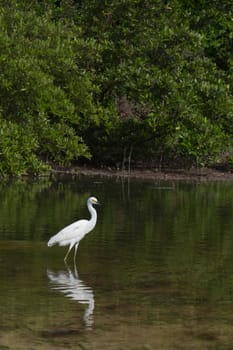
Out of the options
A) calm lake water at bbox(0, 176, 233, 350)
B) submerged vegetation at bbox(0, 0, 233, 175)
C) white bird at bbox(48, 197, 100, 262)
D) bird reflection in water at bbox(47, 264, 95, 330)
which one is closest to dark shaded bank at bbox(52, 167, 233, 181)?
submerged vegetation at bbox(0, 0, 233, 175)

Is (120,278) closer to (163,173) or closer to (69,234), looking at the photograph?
(69,234)

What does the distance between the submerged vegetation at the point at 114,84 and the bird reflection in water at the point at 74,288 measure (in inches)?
677

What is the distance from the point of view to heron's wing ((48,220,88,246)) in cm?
1695

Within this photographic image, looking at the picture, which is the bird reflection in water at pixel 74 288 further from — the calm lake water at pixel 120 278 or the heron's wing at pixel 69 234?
the heron's wing at pixel 69 234

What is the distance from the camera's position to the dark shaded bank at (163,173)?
37.5 meters

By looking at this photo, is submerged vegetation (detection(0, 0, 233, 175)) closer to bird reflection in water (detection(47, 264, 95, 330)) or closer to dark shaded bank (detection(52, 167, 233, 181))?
dark shaded bank (detection(52, 167, 233, 181))

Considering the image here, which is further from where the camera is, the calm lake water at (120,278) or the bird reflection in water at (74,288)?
the bird reflection in water at (74,288)

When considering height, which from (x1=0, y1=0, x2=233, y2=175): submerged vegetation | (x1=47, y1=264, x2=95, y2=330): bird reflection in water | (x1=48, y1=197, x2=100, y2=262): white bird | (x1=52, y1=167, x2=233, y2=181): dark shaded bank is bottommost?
(x1=47, y1=264, x2=95, y2=330): bird reflection in water

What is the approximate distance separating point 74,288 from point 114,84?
26.2 metres

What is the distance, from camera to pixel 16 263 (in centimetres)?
1606

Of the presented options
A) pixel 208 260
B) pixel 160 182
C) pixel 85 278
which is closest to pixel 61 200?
pixel 160 182

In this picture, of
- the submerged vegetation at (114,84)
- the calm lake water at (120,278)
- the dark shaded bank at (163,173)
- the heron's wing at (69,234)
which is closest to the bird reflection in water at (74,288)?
the calm lake water at (120,278)

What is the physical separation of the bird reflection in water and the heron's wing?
104 cm

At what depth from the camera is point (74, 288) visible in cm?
1404
